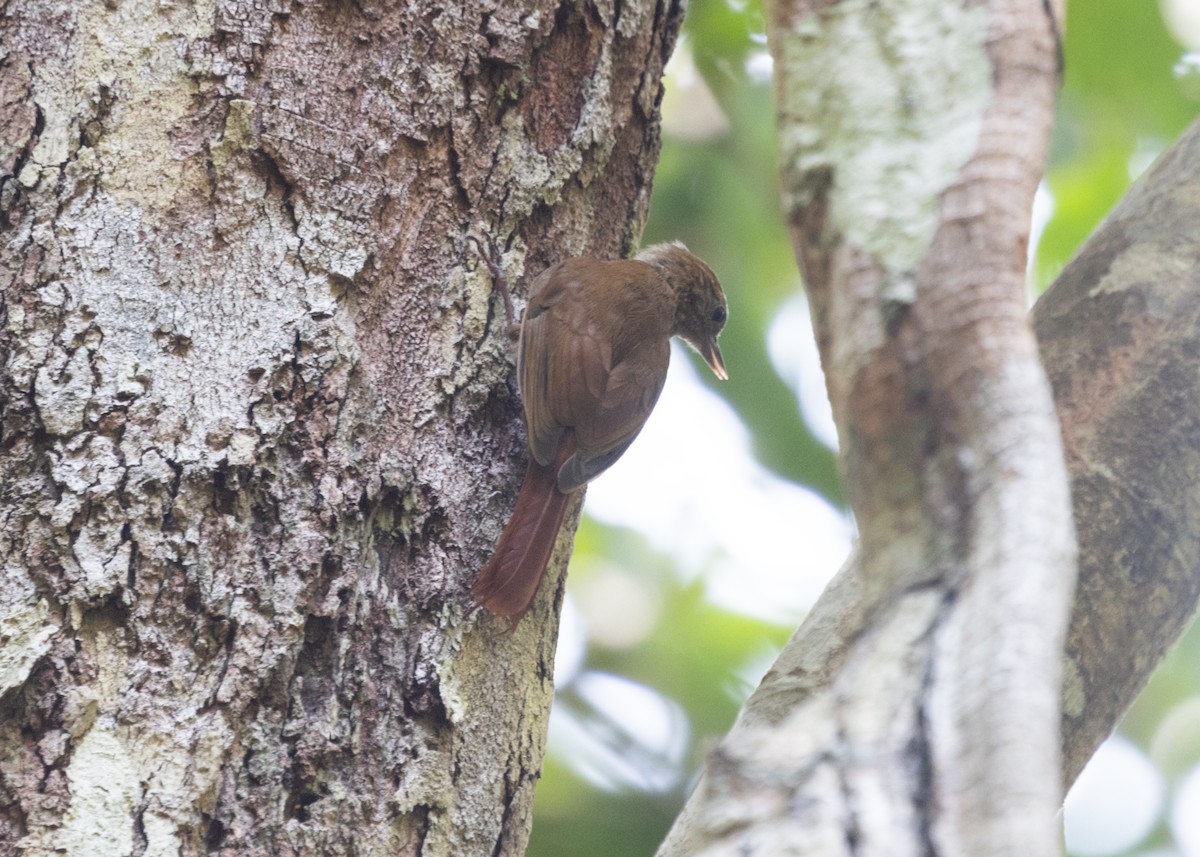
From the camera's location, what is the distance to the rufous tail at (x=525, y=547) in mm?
1995

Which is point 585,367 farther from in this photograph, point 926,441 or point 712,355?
point 926,441

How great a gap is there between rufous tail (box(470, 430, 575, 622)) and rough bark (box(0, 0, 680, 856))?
4 centimetres

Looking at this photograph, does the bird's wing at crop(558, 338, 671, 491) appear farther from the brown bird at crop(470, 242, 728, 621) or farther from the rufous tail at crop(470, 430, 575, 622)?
the rufous tail at crop(470, 430, 575, 622)

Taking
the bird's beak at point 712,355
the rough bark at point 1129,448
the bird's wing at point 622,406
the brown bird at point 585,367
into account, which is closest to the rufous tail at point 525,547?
the brown bird at point 585,367

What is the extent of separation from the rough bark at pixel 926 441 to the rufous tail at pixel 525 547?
961 millimetres

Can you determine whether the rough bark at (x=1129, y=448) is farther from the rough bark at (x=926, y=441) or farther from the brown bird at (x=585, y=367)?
the rough bark at (x=926, y=441)

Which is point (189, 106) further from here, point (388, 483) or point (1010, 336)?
point (1010, 336)

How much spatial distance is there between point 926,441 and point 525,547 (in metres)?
1.16

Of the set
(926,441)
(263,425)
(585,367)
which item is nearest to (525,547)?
(263,425)

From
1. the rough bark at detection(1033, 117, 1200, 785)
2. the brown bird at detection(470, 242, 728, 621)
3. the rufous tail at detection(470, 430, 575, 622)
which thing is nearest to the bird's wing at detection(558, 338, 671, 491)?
the brown bird at detection(470, 242, 728, 621)

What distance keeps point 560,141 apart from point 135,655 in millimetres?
1217

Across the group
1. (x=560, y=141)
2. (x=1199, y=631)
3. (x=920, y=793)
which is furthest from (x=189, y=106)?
(x=1199, y=631)

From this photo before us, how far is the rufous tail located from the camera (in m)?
2.00

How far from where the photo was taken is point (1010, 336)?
1042 mm
